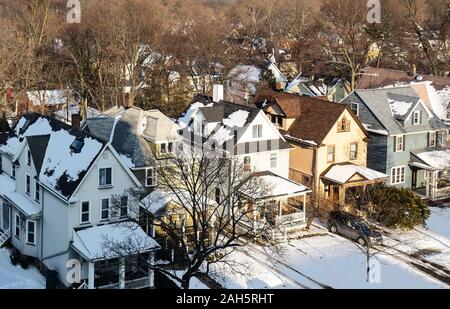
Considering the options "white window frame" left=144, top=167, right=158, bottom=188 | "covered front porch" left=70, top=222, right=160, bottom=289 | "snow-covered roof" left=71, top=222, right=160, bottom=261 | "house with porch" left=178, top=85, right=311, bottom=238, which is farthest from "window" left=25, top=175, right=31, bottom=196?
"house with porch" left=178, top=85, right=311, bottom=238

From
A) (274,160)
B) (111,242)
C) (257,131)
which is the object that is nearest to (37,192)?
(111,242)

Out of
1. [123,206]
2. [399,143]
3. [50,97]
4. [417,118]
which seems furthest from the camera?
[50,97]

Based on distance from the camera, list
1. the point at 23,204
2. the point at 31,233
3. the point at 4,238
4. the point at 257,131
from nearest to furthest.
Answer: the point at 31,233 < the point at 23,204 < the point at 4,238 < the point at 257,131

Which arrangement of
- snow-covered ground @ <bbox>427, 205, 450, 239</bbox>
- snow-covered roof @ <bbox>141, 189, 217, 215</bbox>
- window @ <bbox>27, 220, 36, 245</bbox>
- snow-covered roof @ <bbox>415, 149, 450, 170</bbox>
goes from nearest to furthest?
window @ <bbox>27, 220, 36, 245</bbox>, snow-covered roof @ <bbox>141, 189, 217, 215</bbox>, snow-covered ground @ <bbox>427, 205, 450, 239</bbox>, snow-covered roof @ <bbox>415, 149, 450, 170</bbox>

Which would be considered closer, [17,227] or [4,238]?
[17,227]

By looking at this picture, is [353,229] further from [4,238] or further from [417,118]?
[4,238]

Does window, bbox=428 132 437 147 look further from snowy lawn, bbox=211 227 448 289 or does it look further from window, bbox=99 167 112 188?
window, bbox=99 167 112 188

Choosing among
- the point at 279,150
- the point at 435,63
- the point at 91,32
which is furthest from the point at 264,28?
the point at 279,150
